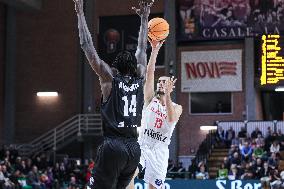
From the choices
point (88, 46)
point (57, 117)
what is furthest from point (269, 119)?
point (88, 46)

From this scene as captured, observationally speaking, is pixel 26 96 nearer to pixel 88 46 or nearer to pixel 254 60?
pixel 254 60

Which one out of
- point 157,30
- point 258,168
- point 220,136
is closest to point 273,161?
point 258,168

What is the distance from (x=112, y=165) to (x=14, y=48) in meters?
29.1

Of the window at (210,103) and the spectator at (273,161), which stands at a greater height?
the window at (210,103)

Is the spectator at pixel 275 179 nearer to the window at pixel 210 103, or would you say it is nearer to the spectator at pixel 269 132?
the spectator at pixel 269 132

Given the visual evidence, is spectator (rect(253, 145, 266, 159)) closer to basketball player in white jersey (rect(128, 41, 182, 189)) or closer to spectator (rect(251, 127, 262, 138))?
spectator (rect(251, 127, 262, 138))

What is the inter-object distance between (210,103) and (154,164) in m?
23.3

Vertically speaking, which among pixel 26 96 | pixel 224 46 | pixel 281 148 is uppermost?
pixel 224 46

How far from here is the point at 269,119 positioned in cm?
3281

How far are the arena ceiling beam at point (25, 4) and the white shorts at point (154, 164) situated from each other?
952 inches

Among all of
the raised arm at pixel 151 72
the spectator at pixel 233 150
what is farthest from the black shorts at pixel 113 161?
the spectator at pixel 233 150

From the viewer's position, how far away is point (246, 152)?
85.8 feet

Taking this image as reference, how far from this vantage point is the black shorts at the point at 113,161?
17.9 ft

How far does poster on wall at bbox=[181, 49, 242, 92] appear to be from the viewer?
31.2 m
